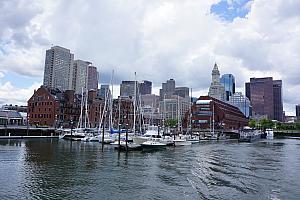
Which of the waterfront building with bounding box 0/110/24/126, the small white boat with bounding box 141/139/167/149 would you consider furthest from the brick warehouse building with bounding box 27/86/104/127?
the small white boat with bounding box 141/139/167/149

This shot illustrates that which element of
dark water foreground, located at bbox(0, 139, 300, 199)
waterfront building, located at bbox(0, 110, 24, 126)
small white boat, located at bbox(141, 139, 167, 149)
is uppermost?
waterfront building, located at bbox(0, 110, 24, 126)

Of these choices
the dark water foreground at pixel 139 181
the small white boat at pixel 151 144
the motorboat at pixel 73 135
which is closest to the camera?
the dark water foreground at pixel 139 181

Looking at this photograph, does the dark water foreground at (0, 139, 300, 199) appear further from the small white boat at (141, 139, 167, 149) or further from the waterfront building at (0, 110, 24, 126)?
the waterfront building at (0, 110, 24, 126)

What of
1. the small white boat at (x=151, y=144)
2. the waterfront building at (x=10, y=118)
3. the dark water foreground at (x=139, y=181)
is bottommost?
the dark water foreground at (x=139, y=181)

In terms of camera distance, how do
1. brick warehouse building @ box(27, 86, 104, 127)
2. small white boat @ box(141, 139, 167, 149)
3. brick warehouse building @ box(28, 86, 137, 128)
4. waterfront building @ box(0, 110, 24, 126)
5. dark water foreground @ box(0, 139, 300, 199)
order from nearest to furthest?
1. dark water foreground @ box(0, 139, 300, 199)
2. small white boat @ box(141, 139, 167, 149)
3. waterfront building @ box(0, 110, 24, 126)
4. brick warehouse building @ box(27, 86, 104, 127)
5. brick warehouse building @ box(28, 86, 137, 128)

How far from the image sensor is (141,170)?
45.1m

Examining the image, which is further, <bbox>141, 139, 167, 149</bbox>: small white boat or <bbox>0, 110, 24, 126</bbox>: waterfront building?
<bbox>0, 110, 24, 126</bbox>: waterfront building

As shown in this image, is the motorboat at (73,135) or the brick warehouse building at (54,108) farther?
the brick warehouse building at (54,108)

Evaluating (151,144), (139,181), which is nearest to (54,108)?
(151,144)

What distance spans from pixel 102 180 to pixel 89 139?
73.1m

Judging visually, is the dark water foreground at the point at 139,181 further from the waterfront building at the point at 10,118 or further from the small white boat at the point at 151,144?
the waterfront building at the point at 10,118

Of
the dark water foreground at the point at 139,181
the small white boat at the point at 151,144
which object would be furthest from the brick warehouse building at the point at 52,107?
the dark water foreground at the point at 139,181

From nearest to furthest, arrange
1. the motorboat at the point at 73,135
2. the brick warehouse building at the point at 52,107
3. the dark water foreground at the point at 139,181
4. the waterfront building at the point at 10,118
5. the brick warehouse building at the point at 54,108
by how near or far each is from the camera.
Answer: the dark water foreground at the point at 139,181
the motorboat at the point at 73,135
the waterfront building at the point at 10,118
the brick warehouse building at the point at 52,107
the brick warehouse building at the point at 54,108

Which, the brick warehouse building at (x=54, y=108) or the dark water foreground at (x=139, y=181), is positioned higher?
the brick warehouse building at (x=54, y=108)
